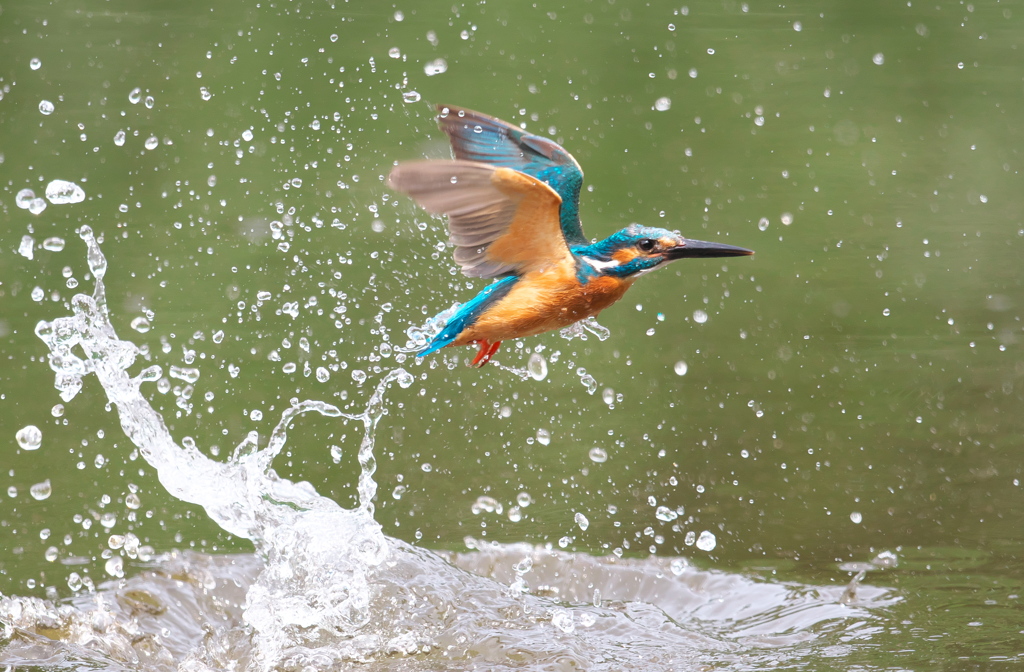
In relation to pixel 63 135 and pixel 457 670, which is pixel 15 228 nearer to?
pixel 63 135

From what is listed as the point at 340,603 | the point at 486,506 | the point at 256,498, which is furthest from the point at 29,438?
the point at 486,506

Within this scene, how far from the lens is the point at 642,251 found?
2.68 metres

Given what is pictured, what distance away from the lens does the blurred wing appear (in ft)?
8.20

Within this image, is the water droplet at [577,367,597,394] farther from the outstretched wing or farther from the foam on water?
the outstretched wing

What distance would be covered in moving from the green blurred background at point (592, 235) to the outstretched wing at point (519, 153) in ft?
2.72

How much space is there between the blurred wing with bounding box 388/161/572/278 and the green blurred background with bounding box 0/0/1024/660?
936 mm

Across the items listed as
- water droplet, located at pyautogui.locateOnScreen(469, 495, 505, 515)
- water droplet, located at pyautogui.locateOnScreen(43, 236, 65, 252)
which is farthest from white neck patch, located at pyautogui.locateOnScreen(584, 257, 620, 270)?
water droplet, located at pyautogui.locateOnScreen(43, 236, 65, 252)

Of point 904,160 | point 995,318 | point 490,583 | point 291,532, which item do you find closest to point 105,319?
point 291,532

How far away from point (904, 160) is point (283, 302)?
3.46 meters

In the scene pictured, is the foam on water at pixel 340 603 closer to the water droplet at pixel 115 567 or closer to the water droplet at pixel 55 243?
the water droplet at pixel 115 567

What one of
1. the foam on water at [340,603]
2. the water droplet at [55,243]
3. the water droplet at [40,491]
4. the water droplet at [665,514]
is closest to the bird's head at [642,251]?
the foam on water at [340,603]

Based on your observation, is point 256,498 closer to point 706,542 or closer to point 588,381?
point 706,542

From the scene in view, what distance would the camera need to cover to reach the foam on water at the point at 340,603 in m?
3.08

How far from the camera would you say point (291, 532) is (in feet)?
11.3
